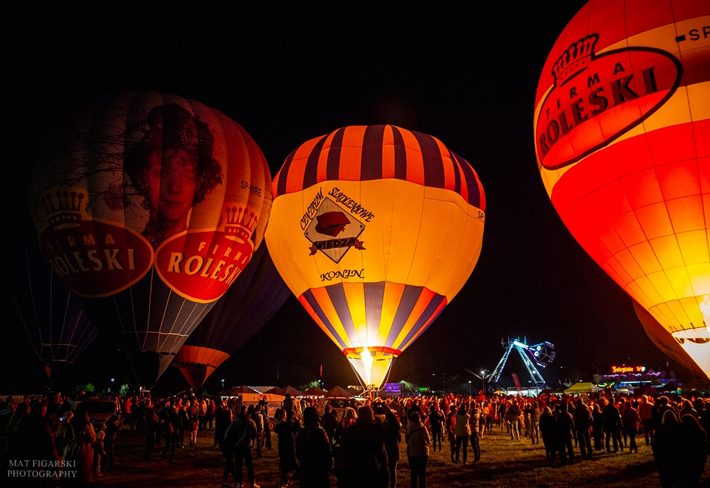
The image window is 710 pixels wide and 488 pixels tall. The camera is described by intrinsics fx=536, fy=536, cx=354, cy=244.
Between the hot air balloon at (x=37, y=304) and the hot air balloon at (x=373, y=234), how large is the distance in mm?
9435

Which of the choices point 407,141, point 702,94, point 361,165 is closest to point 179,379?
point 361,165

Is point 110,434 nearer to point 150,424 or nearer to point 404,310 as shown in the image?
point 150,424

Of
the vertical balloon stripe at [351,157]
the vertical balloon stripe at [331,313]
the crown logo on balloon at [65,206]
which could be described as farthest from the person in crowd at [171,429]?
the vertical balloon stripe at [351,157]

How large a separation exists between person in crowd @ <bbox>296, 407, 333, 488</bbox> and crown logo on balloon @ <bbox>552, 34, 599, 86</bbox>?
10.2 m

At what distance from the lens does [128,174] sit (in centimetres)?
1195

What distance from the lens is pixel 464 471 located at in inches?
344

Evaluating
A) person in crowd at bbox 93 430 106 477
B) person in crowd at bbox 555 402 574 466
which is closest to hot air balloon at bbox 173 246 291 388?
person in crowd at bbox 93 430 106 477

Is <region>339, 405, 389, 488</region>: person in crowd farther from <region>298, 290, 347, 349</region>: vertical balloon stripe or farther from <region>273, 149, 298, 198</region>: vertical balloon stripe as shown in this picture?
<region>273, 149, 298, 198</region>: vertical balloon stripe

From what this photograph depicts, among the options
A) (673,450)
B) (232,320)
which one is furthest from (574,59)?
(232,320)

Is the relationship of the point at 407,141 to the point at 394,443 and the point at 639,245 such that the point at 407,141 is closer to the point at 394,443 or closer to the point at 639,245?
the point at 639,245

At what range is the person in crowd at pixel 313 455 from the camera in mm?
4902

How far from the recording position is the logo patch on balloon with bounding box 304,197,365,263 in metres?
16.3

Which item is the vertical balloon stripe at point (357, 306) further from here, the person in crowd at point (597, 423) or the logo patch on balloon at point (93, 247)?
the person in crowd at point (597, 423)

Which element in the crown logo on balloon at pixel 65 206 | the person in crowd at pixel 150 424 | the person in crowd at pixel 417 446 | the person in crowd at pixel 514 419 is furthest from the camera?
the person in crowd at pixel 514 419
